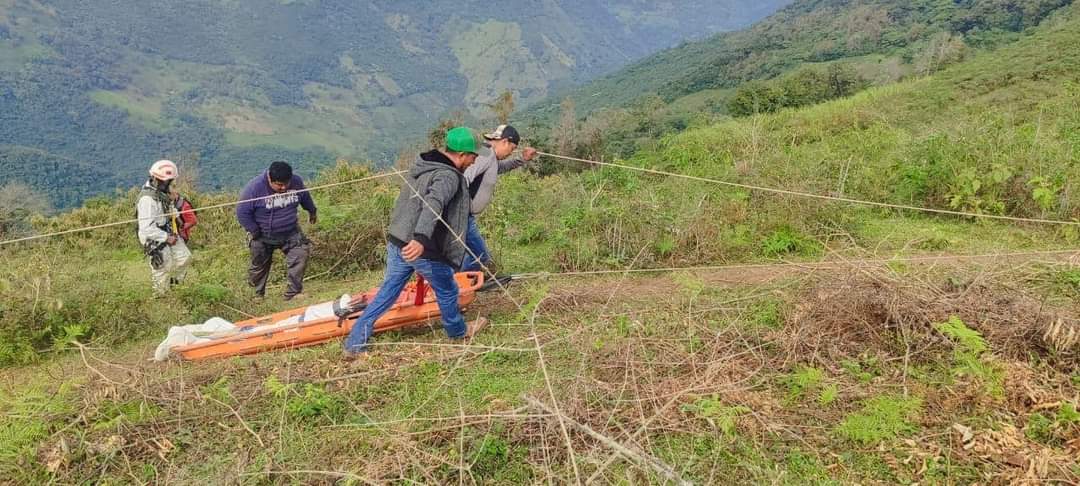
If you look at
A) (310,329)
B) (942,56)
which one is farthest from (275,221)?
(942,56)

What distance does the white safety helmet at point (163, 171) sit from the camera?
218 inches

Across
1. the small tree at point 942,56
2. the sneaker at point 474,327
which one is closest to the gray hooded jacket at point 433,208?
the sneaker at point 474,327

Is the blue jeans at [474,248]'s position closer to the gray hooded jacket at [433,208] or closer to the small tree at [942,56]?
the gray hooded jacket at [433,208]

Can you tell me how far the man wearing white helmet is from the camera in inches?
221

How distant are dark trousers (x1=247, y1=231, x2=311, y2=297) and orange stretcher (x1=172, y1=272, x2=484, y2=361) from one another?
1225mm

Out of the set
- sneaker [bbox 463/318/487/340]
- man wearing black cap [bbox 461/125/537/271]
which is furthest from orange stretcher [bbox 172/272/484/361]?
man wearing black cap [bbox 461/125/537/271]

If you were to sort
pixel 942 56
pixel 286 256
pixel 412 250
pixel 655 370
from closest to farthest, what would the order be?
pixel 655 370, pixel 412 250, pixel 286 256, pixel 942 56

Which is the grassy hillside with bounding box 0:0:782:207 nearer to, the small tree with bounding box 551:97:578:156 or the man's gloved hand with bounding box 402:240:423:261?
the small tree with bounding box 551:97:578:156

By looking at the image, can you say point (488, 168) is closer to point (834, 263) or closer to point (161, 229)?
point (834, 263)

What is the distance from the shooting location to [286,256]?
6082mm

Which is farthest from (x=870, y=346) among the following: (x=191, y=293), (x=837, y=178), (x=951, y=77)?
(x=951, y=77)

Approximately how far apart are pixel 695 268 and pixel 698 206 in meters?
0.99

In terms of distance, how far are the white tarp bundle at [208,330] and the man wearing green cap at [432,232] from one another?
556 mm

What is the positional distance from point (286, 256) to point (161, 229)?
3.71 ft
